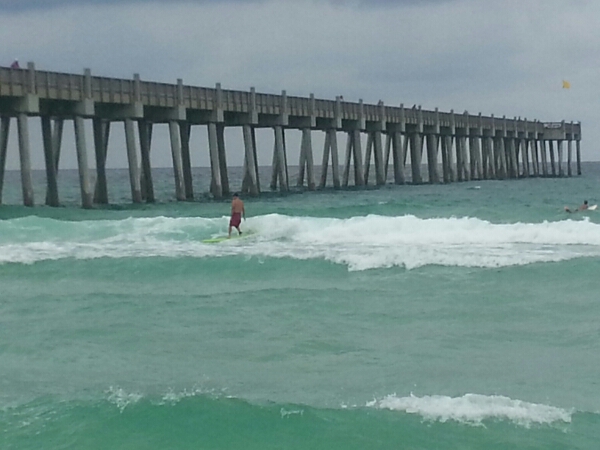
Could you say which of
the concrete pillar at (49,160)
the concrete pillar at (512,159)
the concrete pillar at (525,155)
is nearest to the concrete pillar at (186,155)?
the concrete pillar at (49,160)

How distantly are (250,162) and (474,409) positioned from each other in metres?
36.3

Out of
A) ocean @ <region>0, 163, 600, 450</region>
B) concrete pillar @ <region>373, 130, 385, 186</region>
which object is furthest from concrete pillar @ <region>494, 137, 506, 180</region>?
ocean @ <region>0, 163, 600, 450</region>

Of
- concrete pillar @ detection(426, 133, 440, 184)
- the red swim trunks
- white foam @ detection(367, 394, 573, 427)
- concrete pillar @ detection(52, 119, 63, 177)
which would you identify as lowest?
white foam @ detection(367, 394, 573, 427)

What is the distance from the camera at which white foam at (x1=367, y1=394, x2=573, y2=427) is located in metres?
8.97

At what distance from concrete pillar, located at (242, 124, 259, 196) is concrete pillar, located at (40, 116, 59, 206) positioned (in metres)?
9.30

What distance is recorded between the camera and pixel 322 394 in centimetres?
999

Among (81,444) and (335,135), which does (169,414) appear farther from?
(335,135)

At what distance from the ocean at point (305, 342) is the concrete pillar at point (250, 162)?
1925 cm

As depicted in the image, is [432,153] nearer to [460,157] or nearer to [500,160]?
[460,157]

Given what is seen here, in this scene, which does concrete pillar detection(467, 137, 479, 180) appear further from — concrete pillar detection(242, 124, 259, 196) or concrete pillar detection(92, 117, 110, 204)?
concrete pillar detection(92, 117, 110, 204)

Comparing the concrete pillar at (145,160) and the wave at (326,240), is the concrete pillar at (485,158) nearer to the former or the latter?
A: the concrete pillar at (145,160)

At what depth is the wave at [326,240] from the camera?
20.9 meters

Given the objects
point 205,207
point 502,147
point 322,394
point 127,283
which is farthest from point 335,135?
point 322,394

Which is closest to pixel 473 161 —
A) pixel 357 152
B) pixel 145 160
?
pixel 357 152
